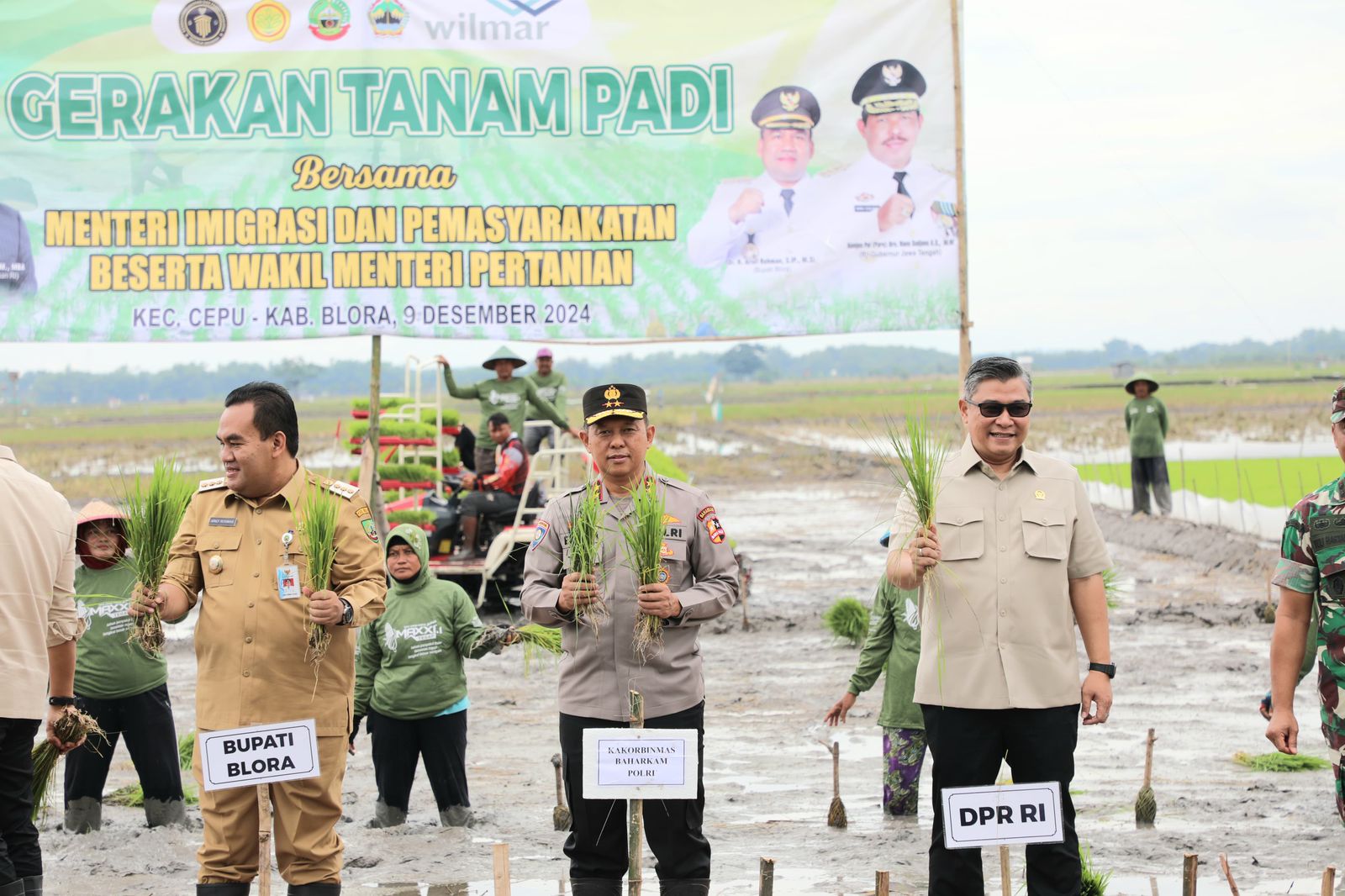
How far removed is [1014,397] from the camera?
14.3 feet

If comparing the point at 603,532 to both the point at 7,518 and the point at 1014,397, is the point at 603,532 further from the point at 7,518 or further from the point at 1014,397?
the point at 7,518

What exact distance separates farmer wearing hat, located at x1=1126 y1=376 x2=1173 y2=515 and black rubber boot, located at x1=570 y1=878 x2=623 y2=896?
16.0m

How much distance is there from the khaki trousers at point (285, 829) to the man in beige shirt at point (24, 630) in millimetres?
564

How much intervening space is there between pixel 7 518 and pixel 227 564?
2.29ft

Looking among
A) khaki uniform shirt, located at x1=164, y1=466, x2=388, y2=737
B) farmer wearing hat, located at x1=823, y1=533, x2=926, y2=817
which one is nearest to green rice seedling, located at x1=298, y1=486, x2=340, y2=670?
khaki uniform shirt, located at x1=164, y1=466, x2=388, y2=737

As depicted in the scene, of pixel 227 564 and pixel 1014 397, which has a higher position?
pixel 1014 397

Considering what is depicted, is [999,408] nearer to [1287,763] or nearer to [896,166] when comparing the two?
[1287,763]

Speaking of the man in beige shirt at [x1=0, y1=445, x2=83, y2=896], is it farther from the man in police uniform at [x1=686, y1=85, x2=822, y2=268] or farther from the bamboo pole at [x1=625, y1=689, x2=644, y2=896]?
the man in police uniform at [x1=686, y1=85, x2=822, y2=268]

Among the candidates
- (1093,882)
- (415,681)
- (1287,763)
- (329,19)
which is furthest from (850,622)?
(1093,882)

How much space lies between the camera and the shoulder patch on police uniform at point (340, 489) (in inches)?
180

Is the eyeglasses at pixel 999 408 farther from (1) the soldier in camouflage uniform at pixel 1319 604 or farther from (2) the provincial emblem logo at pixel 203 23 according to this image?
(2) the provincial emblem logo at pixel 203 23

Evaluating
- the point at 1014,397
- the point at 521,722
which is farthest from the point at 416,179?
the point at 1014,397

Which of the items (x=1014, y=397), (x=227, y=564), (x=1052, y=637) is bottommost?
(x=1052, y=637)

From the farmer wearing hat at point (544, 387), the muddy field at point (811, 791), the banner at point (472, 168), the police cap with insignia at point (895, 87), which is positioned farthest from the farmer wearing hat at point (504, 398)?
the police cap with insignia at point (895, 87)
